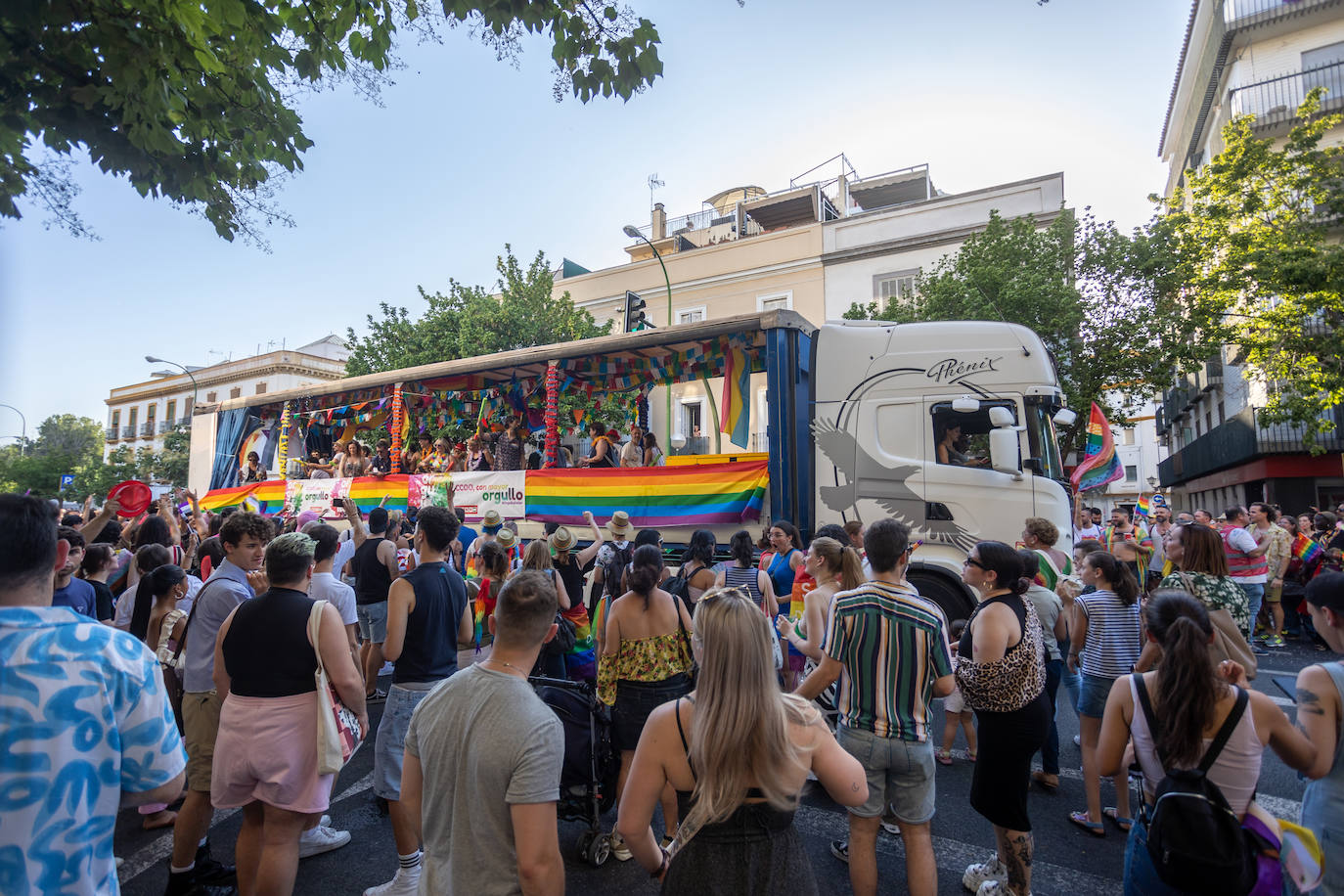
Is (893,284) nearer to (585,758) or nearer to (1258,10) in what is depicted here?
(1258,10)

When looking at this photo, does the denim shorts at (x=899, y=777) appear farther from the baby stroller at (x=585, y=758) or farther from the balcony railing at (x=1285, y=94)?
the balcony railing at (x=1285, y=94)

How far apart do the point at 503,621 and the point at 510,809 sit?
55cm

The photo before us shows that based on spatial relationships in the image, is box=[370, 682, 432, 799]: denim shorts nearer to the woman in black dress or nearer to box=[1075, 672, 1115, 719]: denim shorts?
the woman in black dress

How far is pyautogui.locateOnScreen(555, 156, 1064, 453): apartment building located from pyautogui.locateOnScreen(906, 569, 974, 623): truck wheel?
41.9 ft

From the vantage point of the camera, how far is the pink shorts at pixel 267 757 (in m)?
2.90

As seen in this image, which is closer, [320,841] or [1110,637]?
[320,841]

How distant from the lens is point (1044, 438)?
6.89m

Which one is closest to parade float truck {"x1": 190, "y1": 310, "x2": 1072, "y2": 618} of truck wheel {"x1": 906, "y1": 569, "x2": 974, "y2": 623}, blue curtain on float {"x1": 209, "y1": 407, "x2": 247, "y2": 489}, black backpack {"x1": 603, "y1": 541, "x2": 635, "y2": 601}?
truck wheel {"x1": 906, "y1": 569, "x2": 974, "y2": 623}

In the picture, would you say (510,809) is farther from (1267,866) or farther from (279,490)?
(279,490)

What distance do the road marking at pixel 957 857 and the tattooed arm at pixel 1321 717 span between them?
1.60 m

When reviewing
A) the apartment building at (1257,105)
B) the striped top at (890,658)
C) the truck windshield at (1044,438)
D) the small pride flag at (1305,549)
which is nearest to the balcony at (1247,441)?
the apartment building at (1257,105)

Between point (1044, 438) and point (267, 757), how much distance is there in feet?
22.4

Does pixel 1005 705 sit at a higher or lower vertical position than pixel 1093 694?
higher

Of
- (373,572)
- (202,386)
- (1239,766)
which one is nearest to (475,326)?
(373,572)
